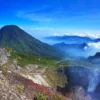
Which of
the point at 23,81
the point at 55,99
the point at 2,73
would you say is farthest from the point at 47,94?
the point at 2,73

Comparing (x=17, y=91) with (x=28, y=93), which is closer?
(x=17, y=91)

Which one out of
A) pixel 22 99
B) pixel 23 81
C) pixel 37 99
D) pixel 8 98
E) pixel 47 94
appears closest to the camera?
pixel 8 98

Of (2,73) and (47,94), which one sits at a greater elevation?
(2,73)

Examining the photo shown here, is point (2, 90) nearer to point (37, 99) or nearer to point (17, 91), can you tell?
point (17, 91)

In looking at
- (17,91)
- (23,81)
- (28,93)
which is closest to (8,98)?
(17,91)

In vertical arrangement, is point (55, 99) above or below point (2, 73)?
below

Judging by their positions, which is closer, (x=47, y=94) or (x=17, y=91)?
(x=17, y=91)

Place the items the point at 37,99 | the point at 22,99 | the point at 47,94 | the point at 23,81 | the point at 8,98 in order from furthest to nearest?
the point at 23,81
the point at 47,94
the point at 37,99
the point at 22,99
the point at 8,98

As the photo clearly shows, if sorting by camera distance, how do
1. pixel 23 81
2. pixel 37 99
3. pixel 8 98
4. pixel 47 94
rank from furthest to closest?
pixel 23 81 → pixel 47 94 → pixel 37 99 → pixel 8 98

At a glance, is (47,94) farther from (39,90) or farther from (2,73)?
(2,73)
